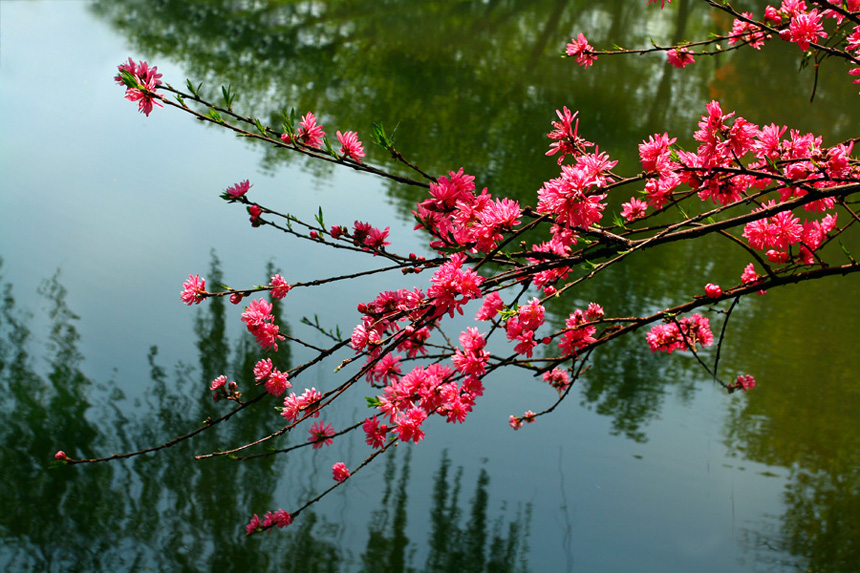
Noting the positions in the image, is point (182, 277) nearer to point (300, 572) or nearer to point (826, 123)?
point (300, 572)

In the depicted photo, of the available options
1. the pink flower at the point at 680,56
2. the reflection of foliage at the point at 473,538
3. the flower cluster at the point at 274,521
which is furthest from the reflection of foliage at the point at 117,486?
the pink flower at the point at 680,56

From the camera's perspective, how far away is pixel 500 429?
2971mm

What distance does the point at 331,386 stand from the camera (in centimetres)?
308

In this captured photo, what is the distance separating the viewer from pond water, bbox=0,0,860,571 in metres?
2.39

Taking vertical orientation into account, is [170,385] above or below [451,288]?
above

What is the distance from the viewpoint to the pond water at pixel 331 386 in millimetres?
2391

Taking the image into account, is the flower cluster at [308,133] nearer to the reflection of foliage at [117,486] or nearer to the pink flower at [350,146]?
the pink flower at [350,146]

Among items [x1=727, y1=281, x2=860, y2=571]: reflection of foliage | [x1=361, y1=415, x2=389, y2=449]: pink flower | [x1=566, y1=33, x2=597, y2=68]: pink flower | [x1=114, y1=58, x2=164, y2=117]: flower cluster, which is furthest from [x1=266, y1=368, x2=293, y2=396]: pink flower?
[x1=727, y1=281, x2=860, y2=571]: reflection of foliage

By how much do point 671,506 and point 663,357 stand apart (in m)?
1.04

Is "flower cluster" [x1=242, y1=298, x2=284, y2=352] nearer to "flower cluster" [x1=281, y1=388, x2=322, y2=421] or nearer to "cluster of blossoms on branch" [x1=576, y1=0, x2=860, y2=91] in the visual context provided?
"flower cluster" [x1=281, y1=388, x2=322, y2=421]

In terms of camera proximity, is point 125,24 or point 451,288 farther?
point 125,24

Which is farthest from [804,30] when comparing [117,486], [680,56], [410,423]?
[117,486]

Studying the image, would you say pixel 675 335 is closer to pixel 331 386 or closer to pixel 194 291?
pixel 194 291

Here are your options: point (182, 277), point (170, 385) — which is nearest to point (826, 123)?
point (182, 277)
